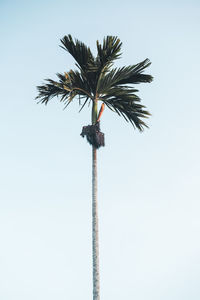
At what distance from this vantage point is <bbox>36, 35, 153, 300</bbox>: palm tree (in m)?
11.3

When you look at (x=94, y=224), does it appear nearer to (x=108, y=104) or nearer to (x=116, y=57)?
(x=108, y=104)

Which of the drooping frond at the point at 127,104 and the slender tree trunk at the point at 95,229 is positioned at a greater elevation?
the drooping frond at the point at 127,104

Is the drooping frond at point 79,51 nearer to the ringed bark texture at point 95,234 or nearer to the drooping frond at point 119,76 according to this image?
the drooping frond at point 119,76

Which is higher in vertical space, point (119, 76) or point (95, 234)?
point (119, 76)

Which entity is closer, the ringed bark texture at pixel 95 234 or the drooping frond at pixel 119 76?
the ringed bark texture at pixel 95 234

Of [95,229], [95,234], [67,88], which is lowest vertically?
[95,234]

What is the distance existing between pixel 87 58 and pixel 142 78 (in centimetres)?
212

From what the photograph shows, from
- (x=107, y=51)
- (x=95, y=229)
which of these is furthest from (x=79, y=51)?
(x=95, y=229)

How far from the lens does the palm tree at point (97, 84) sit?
37.0ft

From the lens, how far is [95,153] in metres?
11.7

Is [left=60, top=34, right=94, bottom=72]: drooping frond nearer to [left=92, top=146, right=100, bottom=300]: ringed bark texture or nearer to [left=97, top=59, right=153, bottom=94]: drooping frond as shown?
[left=97, top=59, right=153, bottom=94]: drooping frond

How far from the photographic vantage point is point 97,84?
38.8ft

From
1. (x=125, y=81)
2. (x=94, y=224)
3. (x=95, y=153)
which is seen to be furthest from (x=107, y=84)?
(x=94, y=224)

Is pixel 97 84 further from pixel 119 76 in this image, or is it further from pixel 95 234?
pixel 95 234
